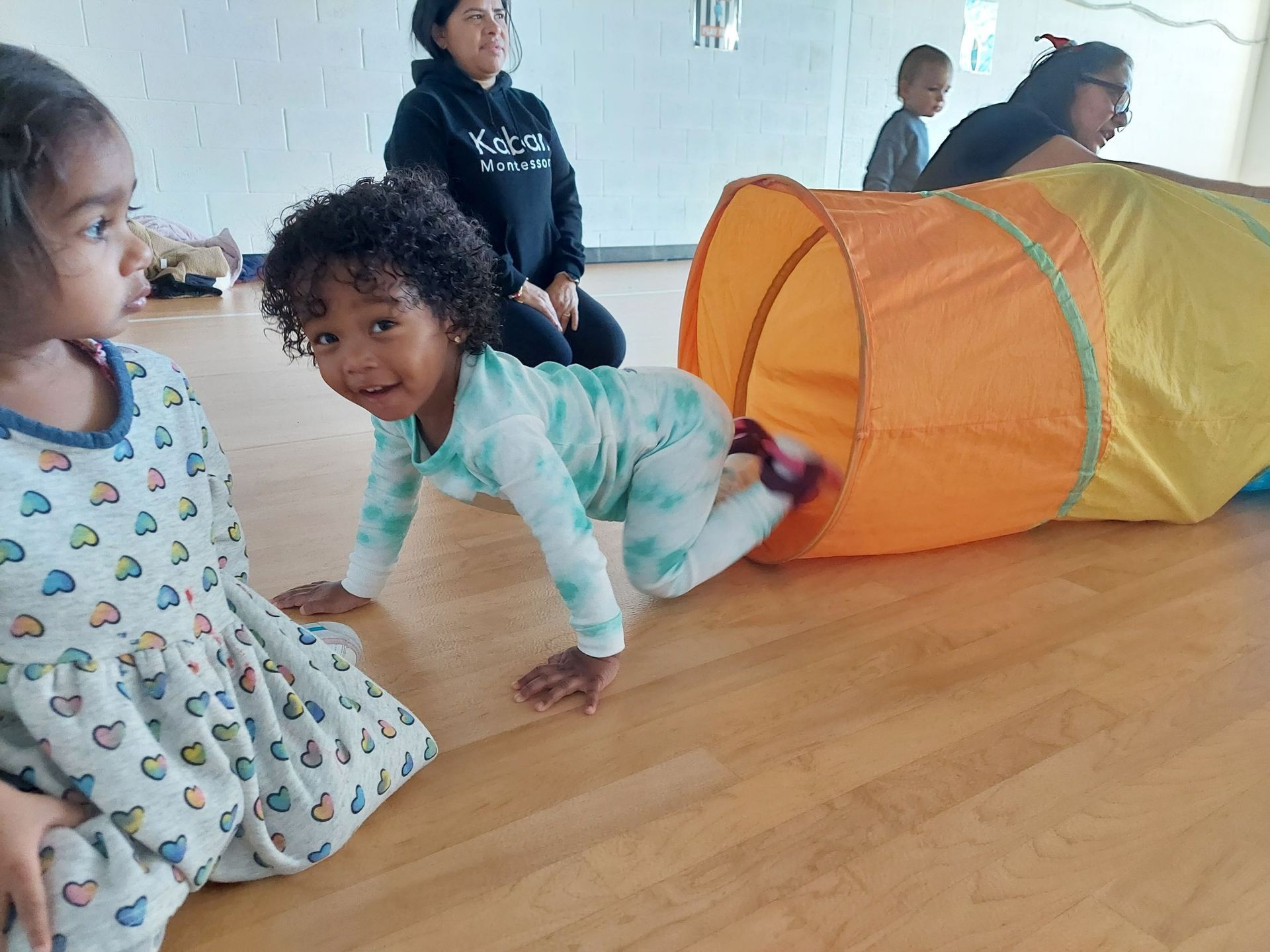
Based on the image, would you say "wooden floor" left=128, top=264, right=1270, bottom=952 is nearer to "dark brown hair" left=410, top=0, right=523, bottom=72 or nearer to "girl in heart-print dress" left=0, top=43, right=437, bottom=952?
"girl in heart-print dress" left=0, top=43, right=437, bottom=952

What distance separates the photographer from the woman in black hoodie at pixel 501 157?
5.29 feet

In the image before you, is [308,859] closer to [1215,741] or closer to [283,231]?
[283,231]

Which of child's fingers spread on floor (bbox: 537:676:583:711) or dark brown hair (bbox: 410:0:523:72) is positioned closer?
child's fingers spread on floor (bbox: 537:676:583:711)

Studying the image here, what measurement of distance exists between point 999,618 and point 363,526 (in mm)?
824

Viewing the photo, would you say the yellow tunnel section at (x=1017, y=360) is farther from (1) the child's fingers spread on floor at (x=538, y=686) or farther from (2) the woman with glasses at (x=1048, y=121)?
(2) the woman with glasses at (x=1048, y=121)

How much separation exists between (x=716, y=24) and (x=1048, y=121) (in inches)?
119

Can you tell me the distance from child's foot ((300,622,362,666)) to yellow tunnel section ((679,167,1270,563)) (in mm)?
577

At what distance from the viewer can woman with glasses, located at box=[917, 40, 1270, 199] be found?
2.04 m

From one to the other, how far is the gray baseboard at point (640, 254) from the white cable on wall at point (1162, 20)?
303cm

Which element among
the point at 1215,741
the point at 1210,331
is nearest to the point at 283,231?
the point at 1215,741

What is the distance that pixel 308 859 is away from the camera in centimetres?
76

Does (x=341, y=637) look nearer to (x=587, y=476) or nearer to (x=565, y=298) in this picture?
(x=587, y=476)

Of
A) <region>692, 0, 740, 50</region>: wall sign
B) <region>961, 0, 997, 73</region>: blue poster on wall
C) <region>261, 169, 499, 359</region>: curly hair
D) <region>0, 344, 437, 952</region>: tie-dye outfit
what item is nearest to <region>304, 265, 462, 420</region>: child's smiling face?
<region>261, 169, 499, 359</region>: curly hair

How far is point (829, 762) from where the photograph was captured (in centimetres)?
89
